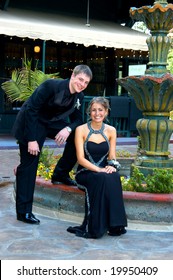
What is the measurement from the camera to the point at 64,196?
5.24 meters

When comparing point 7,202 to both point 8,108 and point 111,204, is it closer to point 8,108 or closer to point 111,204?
point 111,204

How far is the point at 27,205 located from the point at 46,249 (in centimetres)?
87

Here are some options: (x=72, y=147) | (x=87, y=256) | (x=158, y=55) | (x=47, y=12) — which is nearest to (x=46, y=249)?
(x=87, y=256)

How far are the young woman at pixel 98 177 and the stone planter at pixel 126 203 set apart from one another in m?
0.33

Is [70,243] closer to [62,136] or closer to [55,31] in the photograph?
[62,136]

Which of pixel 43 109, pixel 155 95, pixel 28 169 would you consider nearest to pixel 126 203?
pixel 28 169

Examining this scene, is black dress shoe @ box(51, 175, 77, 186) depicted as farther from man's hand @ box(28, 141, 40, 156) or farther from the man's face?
the man's face

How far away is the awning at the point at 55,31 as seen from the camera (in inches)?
423

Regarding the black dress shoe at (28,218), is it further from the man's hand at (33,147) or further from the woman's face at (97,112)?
the woman's face at (97,112)

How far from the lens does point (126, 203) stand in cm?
495

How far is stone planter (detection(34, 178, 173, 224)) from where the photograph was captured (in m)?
Answer: 4.89

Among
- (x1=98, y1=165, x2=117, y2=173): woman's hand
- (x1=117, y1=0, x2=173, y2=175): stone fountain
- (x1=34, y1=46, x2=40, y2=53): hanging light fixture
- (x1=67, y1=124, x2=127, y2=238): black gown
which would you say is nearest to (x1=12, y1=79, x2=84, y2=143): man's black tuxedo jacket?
(x1=98, y1=165, x2=117, y2=173): woman's hand

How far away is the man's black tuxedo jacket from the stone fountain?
1.28 metres

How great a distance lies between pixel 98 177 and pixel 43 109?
976mm
